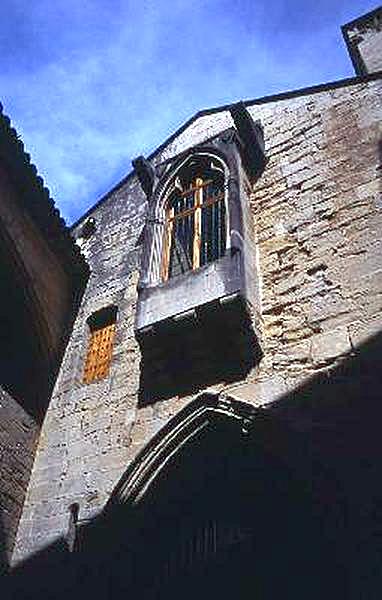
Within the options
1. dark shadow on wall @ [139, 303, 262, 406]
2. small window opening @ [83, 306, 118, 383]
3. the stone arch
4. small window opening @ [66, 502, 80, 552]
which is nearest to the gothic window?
dark shadow on wall @ [139, 303, 262, 406]

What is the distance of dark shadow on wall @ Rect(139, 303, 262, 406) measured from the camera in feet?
16.2

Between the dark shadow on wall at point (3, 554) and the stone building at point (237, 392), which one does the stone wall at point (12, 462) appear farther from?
the stone building at point (237, 392)

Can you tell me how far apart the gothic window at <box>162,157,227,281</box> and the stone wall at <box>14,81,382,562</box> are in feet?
1.46

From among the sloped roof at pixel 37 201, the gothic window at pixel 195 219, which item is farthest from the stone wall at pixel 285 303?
the sloped roof at pixel 37 201

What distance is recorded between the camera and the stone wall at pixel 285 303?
185 inches

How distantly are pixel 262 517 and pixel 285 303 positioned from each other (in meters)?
1.86

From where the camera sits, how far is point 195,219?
6.47m

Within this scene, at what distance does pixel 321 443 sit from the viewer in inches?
160

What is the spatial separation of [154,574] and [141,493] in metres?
0.61

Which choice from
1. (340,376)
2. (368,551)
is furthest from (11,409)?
(368,551)

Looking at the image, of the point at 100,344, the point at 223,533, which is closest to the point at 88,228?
the point at 100,344

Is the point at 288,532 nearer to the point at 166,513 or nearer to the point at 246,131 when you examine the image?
the point at 166,513

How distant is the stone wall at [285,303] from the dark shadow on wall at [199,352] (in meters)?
0.10

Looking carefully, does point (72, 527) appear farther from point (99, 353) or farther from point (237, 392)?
point (99, 353)
